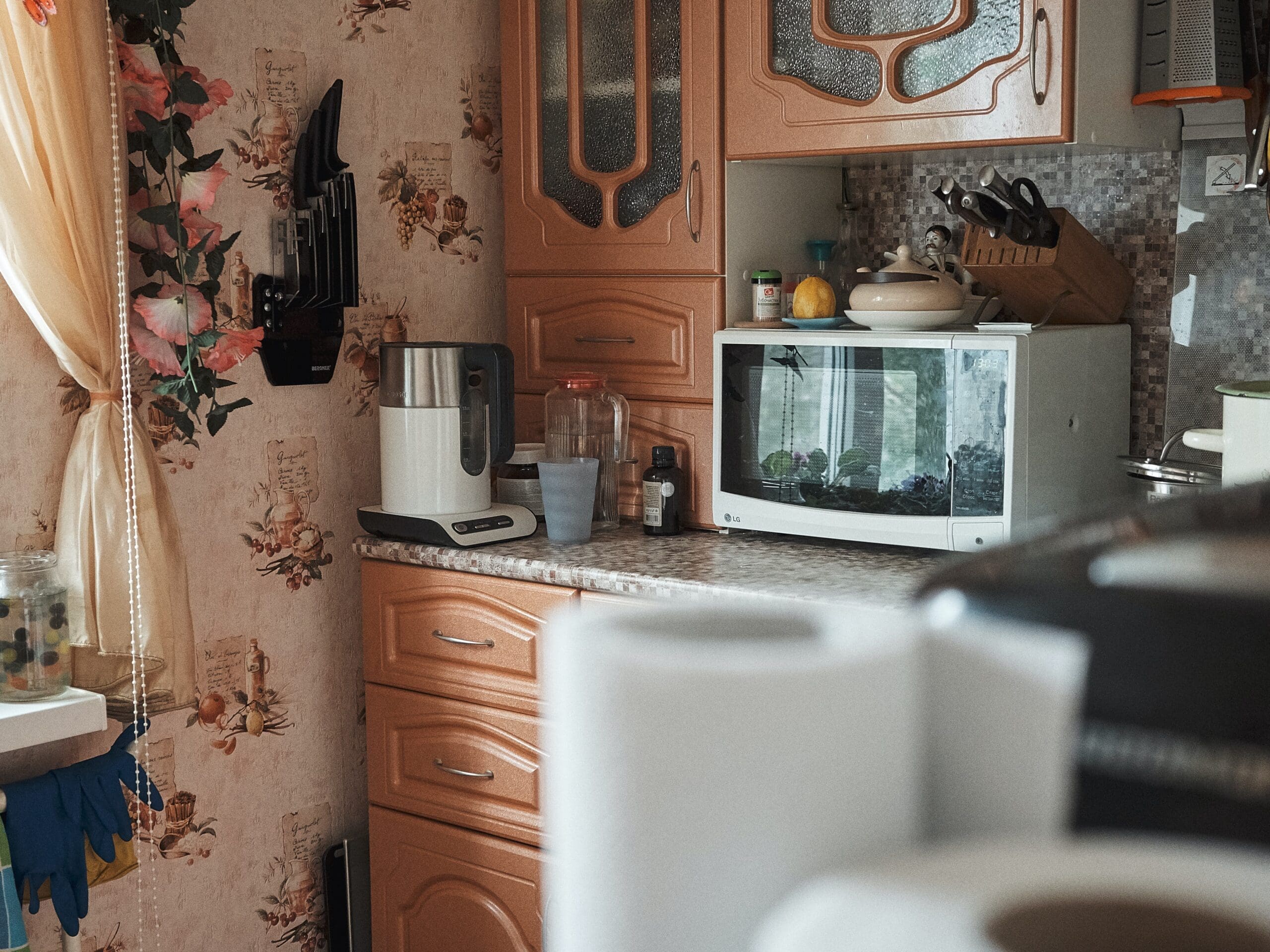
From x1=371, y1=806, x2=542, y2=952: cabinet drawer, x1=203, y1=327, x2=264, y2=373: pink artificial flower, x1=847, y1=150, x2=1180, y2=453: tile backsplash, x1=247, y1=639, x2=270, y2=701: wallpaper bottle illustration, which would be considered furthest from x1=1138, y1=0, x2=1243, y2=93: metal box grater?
x1=247, y1=639, x2=270, y2=701: wallpaper bottle illustration

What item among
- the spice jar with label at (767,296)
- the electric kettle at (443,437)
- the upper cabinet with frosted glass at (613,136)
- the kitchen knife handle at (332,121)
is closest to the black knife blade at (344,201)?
the kitchen knife handle at (332,121)

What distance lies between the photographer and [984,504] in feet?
6.44

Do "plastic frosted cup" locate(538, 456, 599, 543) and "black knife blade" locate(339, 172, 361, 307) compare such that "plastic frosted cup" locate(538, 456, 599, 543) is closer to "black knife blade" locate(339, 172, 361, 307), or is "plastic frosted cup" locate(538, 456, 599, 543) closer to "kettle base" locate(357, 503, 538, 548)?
"kettle base" locate(357, 503, 538, 548)

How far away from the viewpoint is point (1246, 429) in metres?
1.28

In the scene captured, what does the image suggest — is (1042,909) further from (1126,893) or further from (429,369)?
(429,369)

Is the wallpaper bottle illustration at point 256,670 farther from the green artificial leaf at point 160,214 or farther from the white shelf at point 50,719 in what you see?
the green artificial leaf at point 160,214

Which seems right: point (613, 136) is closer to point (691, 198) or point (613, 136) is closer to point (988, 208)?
point (691, 198)

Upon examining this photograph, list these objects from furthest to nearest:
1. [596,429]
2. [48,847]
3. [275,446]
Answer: [596,429] < [275,446] < [48,847]

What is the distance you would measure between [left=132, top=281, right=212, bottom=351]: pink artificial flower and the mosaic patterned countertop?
19.8 inches

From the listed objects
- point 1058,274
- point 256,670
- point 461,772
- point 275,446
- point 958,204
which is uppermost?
point 958,204

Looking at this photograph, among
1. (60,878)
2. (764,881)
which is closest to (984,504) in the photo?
(60,878)

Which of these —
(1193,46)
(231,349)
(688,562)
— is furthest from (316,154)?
(1193,46)

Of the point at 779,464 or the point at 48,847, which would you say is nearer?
the point at 48,847

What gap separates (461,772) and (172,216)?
103 cm
